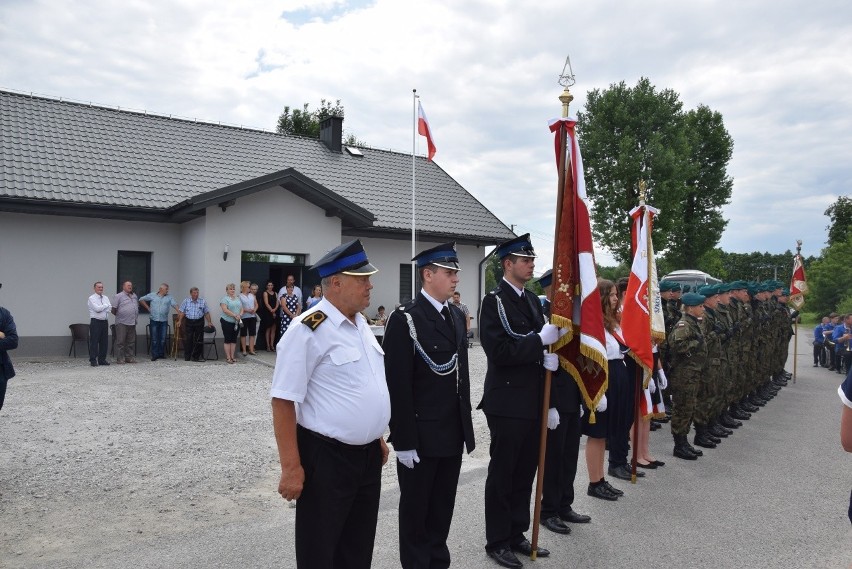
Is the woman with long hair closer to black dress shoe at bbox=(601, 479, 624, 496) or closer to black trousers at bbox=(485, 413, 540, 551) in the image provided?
black dress shoe at bbox=(601, 479, 624, 496)

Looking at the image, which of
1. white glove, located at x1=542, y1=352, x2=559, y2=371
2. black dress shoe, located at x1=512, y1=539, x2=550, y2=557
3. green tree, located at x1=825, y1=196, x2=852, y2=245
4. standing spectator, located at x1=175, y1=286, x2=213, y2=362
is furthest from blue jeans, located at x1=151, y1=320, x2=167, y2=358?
green tree, located at x1=825, y1=196, x2=852, y2=245

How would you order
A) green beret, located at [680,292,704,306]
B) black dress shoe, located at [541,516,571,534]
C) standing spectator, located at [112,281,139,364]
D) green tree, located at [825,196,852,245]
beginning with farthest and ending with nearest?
green tree, located at [825,196,852,245]
standing spectator, located at [112,281,139,364]
green beret, located at [680,292,704,306]
black dress shoe, located at [541,516,571,534]

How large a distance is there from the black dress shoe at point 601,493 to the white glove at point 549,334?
2.08 metres

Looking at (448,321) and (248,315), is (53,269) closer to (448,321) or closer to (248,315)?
(248,315)

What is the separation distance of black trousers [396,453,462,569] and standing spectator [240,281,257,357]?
467 inches

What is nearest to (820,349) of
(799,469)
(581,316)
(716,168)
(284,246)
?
(799,469)

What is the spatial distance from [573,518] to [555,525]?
10.2 inches

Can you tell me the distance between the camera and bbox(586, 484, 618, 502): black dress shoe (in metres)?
5.65

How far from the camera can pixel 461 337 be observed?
13.5 feet

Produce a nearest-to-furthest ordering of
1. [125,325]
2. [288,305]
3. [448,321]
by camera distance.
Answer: [448,321] → [125,325] → [288,305]

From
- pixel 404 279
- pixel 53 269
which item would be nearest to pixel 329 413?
pixel 53 269

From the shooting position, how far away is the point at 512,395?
172 inches

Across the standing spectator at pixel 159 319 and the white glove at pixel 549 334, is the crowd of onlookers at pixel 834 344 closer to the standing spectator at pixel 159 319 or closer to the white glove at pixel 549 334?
the white glove at pixel 549 334

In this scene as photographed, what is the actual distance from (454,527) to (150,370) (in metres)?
9.95
